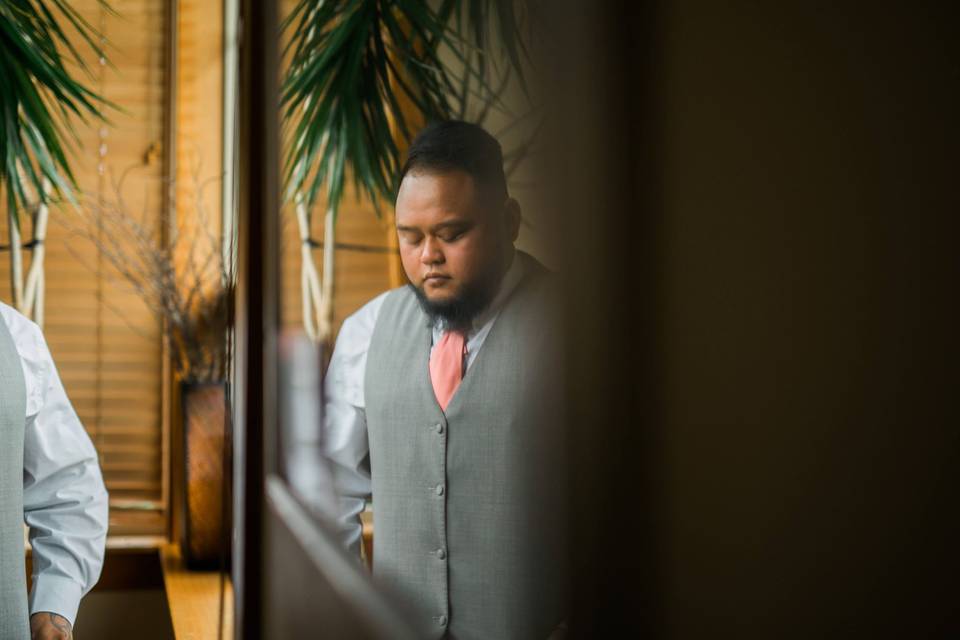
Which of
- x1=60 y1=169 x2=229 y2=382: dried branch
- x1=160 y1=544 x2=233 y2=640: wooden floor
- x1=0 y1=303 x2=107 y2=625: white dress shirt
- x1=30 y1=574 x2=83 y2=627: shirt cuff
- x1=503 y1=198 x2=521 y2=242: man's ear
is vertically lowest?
x1=160 y1=544 x2=233 y2=640: wooden floor

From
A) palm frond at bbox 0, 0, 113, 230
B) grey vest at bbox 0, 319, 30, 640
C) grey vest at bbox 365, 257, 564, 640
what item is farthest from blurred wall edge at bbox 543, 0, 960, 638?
palm frond at bbox 0, 0, 113, 230

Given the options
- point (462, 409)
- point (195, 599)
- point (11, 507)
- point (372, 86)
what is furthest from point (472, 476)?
point (195, 599)

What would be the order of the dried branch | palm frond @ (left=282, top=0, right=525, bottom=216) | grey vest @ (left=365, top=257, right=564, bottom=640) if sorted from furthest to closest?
the dried branch
palm frond @ (left=282, top=0, right=525, bottom=216)
grey vest @ (left=365, top=257, right=564, bottom=640)

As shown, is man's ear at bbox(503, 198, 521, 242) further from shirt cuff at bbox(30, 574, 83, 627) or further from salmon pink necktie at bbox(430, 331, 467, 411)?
shirt cuff at bbox(30, 574, 83, 627)

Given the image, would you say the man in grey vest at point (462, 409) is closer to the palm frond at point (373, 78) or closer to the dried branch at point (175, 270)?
the palm frond at point (373, 78)

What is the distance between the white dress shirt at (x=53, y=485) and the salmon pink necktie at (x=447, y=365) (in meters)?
1.32

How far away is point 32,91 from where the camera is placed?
1959mm

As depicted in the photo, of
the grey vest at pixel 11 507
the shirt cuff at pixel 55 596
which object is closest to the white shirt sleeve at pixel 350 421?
the grey vest at pixel 11 507

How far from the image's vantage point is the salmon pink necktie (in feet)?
2.13

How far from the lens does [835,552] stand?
311mm

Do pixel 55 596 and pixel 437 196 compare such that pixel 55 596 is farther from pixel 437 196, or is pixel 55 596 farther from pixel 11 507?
pixel 437 196

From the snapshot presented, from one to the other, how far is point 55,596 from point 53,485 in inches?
8.7

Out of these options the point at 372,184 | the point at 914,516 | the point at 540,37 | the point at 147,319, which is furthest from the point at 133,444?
the point at 914,516

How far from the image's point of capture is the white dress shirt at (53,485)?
173cm
